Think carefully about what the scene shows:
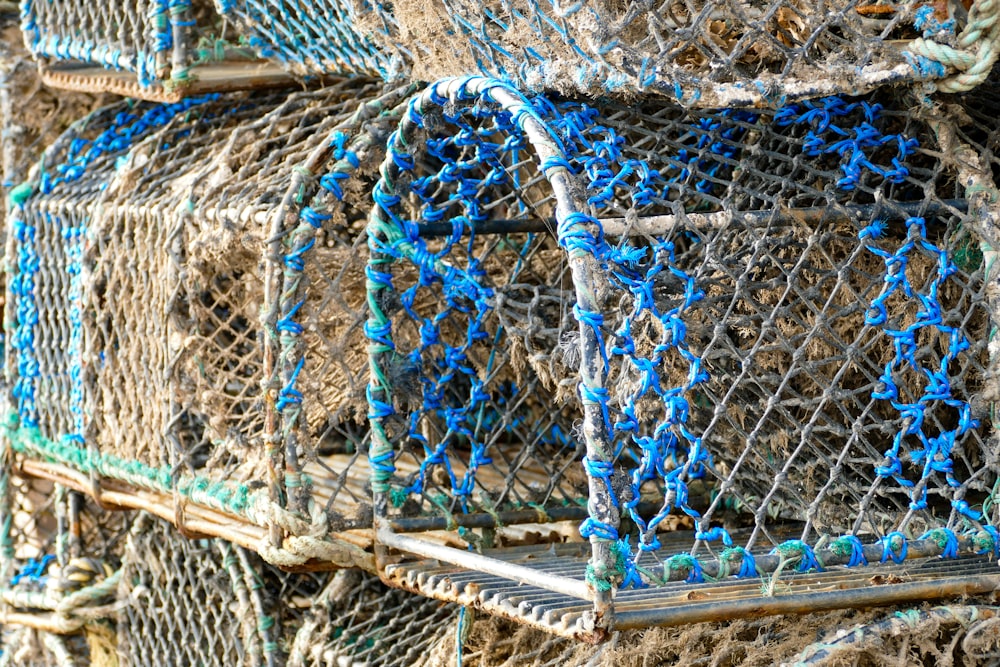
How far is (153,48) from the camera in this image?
3.13 metres

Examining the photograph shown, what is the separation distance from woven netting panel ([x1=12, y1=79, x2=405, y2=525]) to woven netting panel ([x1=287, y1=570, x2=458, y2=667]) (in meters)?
0.25

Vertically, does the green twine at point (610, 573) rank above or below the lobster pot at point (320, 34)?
below

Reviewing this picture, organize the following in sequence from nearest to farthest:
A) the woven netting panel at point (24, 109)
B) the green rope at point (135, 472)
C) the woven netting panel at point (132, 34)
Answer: the green rope at point (135, 472) < the woven netting panel at point (132, 34) < the woven netting panel at point (24, 109)

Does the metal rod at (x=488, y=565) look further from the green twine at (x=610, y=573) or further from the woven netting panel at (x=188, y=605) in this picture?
the woven netting panel at (x=188, y=605)

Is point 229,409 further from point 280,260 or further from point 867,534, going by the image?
point 867,534

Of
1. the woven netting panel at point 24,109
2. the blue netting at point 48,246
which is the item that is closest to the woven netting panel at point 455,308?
the blue netting at point 48,246

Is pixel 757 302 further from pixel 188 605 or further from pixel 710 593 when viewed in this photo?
pixel 188 605

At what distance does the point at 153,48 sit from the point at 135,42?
123 mm

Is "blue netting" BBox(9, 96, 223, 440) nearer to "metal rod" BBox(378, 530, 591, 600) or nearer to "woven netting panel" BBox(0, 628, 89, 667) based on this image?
"woven netting panel" BBox(0, 628, 89, 667)

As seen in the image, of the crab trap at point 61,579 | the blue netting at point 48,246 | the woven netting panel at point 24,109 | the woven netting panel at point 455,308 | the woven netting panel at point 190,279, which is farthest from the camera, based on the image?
the woven netting panel at point 24,109

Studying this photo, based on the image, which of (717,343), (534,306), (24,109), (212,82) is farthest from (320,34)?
(24,109)

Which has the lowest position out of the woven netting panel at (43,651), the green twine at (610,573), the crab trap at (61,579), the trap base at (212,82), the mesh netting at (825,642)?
the woven netting panel at (43,651)

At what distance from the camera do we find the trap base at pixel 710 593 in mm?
1963

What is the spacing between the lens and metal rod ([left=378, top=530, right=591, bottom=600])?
198cm
